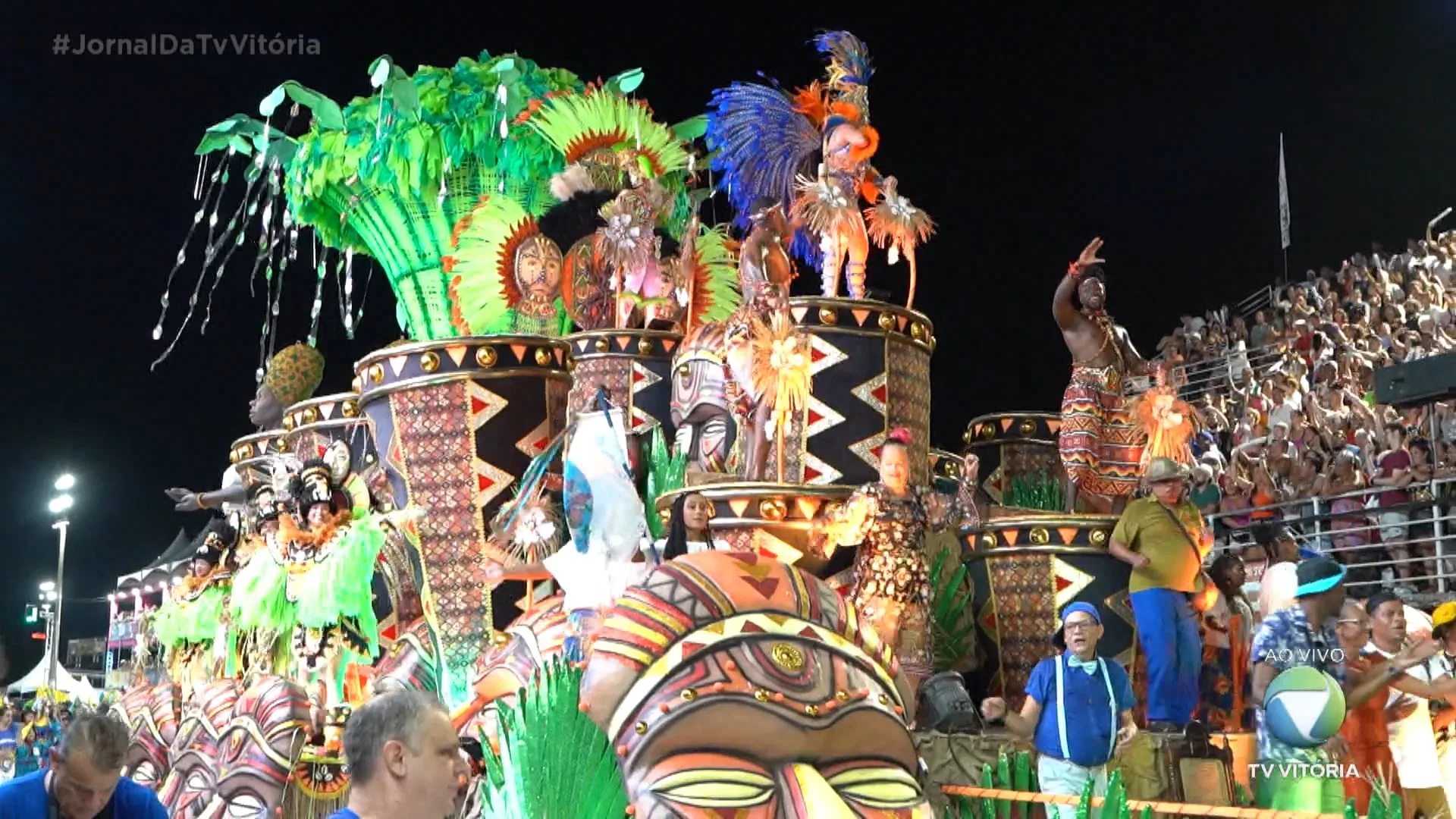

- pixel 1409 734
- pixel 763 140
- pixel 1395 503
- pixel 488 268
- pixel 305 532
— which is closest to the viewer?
pixel 1409 734

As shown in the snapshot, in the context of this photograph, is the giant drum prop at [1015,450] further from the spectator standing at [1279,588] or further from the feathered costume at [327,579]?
the feathered costume at [327,579]

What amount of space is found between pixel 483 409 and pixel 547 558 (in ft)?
4.96

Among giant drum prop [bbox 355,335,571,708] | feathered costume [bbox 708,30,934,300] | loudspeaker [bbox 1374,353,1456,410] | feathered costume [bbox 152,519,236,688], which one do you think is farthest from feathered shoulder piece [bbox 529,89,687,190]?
loudspeaker [bbox 1374,353,1456,410]

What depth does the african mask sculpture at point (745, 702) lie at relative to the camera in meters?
3.88

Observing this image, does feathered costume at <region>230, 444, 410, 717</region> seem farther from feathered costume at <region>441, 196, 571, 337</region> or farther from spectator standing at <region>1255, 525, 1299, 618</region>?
spectator standing at <region>1255, 525, 1299, 618</region>

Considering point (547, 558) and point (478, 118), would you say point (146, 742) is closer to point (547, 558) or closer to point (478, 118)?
point (547, 558)

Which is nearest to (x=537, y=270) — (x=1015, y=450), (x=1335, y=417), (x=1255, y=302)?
(x=1015, y=450)

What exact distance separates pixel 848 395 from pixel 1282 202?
8637mm

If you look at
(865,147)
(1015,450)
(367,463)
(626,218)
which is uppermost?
(865,147)

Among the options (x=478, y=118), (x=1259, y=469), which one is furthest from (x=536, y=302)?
(x=1259, y=469)

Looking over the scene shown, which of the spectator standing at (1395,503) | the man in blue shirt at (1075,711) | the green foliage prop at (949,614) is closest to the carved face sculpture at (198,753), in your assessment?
the green foliage prop at (949,614)

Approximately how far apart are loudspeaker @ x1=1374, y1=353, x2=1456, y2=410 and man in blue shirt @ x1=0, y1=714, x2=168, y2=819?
359cm

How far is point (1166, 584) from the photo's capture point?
637 centimetres

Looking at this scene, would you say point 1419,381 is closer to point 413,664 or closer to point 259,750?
point 413,664
